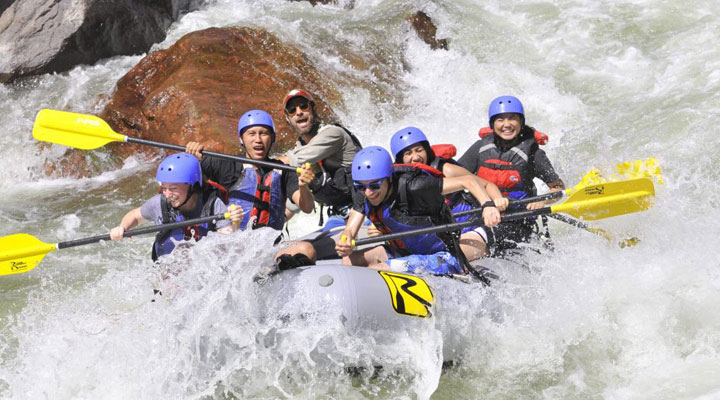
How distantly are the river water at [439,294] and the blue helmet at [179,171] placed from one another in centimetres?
42

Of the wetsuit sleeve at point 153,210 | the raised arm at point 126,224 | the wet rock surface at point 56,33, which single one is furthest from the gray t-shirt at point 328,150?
the wet rock surface at point 56,33

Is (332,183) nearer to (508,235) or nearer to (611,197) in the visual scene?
(508,235)

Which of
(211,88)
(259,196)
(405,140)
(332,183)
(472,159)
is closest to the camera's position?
(259,196)

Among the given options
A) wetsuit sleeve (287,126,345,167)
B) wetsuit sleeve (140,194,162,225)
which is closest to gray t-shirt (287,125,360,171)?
wetsuit sleeve (287,126,345,167)

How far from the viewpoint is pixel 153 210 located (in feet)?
14.9

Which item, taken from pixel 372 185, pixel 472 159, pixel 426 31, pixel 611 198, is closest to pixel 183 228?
pixel 372 185

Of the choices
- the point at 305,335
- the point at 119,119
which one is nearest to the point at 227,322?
the point at 305,335

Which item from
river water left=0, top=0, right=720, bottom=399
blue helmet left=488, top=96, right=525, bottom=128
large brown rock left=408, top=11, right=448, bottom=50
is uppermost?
large brown rock left=408, top=11, right=448, bottom=50

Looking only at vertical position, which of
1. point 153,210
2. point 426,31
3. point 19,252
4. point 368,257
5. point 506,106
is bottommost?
point 19,252

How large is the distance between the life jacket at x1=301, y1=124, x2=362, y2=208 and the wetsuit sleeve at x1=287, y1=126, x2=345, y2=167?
10cm

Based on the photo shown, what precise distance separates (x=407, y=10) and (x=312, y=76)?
105 inches

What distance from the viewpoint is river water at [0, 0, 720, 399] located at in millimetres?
4051

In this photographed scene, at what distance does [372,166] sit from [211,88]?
5.02 metres

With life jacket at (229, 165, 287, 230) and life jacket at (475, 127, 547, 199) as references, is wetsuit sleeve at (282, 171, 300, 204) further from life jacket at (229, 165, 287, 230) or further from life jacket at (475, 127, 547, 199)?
life jacket at (475, 127, 547, 199)
